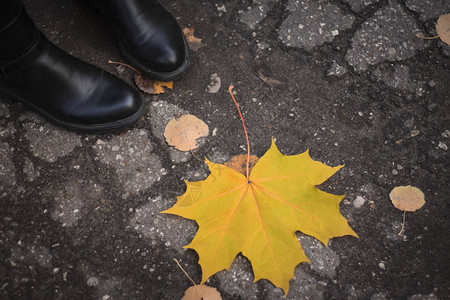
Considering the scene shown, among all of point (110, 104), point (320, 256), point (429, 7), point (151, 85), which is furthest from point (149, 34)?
point (429, 7)

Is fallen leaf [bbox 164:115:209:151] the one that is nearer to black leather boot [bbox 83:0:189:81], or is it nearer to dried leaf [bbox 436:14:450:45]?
black leather boot [bbox 83:0:189:81]

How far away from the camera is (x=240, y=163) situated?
1.34 metres

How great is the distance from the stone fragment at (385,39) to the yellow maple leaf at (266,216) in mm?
642

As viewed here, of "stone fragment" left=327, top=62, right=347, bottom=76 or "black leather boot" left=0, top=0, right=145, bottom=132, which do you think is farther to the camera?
"stone fragment" left=327, top=62, right=347, bottom=76

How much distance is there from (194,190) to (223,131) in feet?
0.98

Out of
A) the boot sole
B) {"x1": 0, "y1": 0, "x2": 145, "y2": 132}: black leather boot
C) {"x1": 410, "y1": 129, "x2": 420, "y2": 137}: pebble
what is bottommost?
{"x1": 410, "y1": 129, "x2": 420, "y2": 137}: pebble

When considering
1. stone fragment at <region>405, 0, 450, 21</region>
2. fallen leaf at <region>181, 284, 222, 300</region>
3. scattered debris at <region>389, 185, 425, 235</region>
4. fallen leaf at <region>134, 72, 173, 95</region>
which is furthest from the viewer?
stone fragment at <region>405, 0, 450, 21</region>

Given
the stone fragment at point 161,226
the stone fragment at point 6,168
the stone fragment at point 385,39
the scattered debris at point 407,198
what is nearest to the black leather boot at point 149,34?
the stone fragment at point 161,226

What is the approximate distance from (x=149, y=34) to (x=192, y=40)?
10.1 inches

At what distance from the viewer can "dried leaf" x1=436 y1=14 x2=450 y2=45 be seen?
1.56 metres

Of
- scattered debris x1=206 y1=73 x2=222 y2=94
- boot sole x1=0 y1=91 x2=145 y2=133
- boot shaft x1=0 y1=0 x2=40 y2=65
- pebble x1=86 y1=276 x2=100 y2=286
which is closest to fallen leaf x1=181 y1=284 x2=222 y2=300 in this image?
pebble x1=86 y1=276 x2=100 y2=286

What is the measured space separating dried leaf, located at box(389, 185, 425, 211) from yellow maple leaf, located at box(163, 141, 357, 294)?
0.27 m

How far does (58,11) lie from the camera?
165 centimetres

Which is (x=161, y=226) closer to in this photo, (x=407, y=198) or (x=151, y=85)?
(x=151, y=85)
